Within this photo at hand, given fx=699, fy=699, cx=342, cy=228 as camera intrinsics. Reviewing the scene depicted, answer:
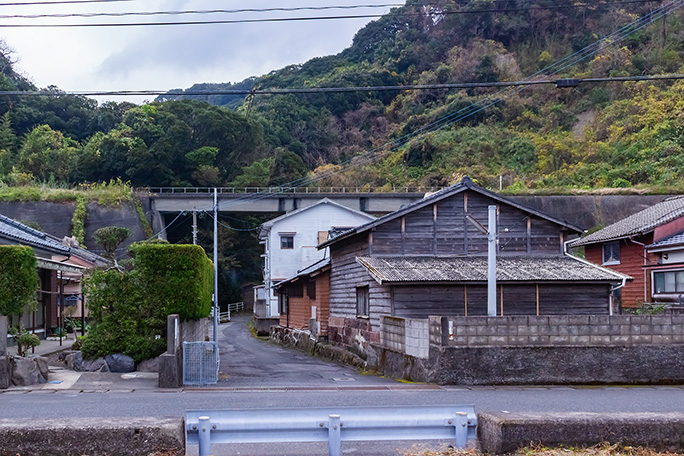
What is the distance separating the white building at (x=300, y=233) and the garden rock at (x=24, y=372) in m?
34.9

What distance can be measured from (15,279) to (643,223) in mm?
24206

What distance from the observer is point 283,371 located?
20250mm

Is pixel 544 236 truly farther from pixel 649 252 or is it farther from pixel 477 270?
pixel 649 252

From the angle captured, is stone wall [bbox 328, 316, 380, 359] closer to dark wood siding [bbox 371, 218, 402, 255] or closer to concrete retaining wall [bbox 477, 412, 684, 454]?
dark wood siding [bbox 371, 218, 402, 255]

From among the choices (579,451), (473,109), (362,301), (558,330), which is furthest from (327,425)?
(473,109)

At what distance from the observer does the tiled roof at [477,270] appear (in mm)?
20906

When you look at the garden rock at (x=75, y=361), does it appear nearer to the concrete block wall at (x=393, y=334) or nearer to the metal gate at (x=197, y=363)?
the metal gate at (x=197, y=363)

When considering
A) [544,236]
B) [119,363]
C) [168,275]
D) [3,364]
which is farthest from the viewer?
[544,236]

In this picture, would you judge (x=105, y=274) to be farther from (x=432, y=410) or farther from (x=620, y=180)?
(x=620, y=180)

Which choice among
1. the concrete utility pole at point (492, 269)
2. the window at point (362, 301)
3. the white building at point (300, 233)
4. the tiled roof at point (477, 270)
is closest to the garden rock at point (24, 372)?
the tiled roof at point (477, 270)

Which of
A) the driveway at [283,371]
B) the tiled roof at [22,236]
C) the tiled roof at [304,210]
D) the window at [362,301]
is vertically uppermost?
the tiled roof at [304,210]

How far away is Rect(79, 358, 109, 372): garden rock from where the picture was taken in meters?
17.1

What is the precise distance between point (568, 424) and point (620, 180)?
195ft

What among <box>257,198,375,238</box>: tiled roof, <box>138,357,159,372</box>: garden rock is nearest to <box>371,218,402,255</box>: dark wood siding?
<box>138,357,159,372</box>: garden rock
